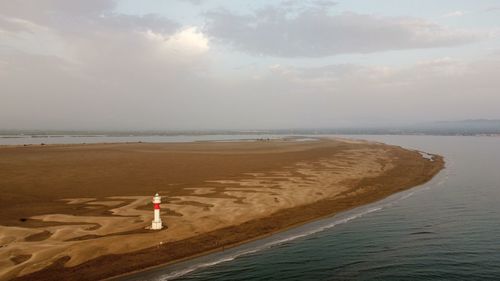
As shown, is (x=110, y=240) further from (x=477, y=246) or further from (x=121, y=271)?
(x=477, y=246)

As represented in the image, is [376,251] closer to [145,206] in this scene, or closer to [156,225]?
[156,225]

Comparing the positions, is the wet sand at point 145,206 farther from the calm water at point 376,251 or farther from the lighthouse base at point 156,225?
the calm water at point 376,251

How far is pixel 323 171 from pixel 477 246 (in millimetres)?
25244

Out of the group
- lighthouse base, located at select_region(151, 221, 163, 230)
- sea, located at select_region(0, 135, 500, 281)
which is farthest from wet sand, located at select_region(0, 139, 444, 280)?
sea, located at select_region(0, 135, 500, 281)

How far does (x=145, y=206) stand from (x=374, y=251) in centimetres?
1335

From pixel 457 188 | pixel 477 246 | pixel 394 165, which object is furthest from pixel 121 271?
pixel 394 165

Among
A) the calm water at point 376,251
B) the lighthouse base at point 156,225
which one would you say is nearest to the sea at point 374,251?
the calm water at point 376,251

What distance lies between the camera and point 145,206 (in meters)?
24.4

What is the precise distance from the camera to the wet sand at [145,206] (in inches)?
614

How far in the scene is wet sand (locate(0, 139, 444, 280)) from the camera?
51.2 feet

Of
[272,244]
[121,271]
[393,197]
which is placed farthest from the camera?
[393,197]

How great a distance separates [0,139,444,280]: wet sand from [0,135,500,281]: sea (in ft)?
4.47

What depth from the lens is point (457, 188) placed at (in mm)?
34969

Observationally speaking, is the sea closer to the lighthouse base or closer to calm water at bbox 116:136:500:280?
calm water at bbox 116:136:500:280
